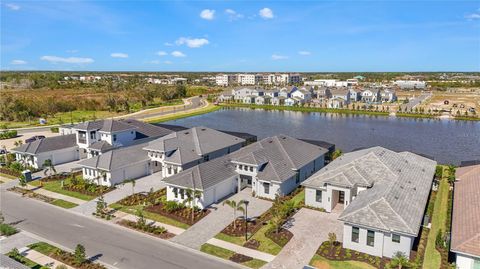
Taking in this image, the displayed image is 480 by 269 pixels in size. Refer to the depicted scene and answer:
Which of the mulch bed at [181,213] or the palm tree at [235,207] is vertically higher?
the palm tree at [235,207]

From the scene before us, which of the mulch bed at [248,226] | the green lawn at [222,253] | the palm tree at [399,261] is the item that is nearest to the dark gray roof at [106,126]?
the mulch bed at [248,226]

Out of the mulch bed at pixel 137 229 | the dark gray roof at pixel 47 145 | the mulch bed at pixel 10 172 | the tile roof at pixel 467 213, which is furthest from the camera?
the dark gray roof at pixel 47 145

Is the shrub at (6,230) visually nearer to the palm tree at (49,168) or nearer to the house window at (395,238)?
the palm tree at (49,168)

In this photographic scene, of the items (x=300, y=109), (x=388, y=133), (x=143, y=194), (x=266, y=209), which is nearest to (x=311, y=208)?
(x=266, y=209)

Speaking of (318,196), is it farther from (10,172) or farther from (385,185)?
(10,172)

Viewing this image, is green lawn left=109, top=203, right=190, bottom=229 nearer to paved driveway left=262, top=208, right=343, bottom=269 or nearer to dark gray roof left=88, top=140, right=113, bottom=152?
paved driveway left=262, top=208, right=343, bottom=269

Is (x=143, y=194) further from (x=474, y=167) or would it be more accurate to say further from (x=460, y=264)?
(x=474, y=167)

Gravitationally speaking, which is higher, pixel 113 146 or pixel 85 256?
pixel 113 146

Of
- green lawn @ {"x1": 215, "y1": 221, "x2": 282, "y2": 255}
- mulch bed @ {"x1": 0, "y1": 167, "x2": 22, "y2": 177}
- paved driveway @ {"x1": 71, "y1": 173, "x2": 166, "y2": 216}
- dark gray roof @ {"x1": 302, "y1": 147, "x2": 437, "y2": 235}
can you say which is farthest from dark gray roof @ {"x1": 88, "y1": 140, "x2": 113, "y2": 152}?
dark gray roof @ {"x1": 302, "y1": 147, "x2": 437, "y2": 235}
